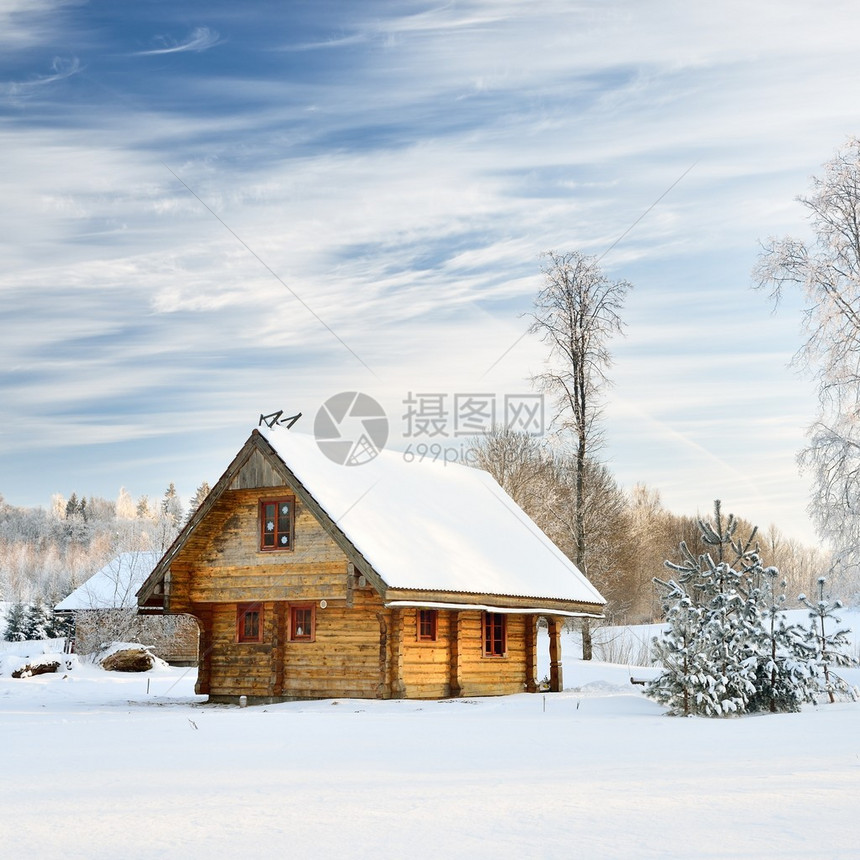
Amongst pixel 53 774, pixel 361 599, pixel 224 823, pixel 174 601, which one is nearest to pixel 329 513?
pixel 361 599

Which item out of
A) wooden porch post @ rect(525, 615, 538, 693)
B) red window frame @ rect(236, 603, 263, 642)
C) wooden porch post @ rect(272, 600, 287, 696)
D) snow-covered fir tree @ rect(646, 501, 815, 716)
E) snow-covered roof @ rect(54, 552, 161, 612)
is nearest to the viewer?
snow-covered fir tree @ rect(646, 501, 815, 716)

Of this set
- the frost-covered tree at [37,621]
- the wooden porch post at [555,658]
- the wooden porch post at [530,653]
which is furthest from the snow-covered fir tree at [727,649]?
the frost-covered tree at [37,621]

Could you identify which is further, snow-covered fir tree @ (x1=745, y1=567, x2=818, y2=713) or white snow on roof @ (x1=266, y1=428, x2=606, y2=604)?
white snow on roof @ (x1=266, y1=428, x2=606, y2=604)

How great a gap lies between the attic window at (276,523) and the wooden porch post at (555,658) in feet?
26.4

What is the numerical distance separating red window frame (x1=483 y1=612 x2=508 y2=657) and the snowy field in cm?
685

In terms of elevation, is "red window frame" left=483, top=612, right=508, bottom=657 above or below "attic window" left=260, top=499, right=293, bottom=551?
below

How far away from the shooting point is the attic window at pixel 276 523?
985 inches

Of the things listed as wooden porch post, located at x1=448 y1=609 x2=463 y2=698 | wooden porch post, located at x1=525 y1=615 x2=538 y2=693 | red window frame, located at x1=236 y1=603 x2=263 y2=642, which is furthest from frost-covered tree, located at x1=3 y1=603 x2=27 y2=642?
wooden porch post, located at x1=448 y1=609 x2=463 y2=698

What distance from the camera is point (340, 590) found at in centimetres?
2352

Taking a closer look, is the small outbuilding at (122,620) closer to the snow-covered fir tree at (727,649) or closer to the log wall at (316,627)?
the log wall at (316,627)

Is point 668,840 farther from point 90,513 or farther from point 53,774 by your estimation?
point 90,513

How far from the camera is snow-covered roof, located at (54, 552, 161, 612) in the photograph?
1873 inches

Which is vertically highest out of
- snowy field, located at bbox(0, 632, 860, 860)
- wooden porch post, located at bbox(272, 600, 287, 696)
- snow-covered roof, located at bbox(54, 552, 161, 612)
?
snow-covered roof, located at bbox(54, 552, 161, 612)

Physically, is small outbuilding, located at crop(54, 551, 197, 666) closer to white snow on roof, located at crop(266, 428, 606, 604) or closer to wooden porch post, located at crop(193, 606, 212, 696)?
wooden porch post, located at crop(193, 606, 212, 696)
